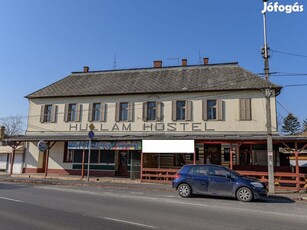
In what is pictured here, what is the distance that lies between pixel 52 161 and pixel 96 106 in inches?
250

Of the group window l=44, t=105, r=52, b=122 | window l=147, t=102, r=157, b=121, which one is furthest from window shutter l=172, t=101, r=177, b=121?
window l=44, t=105, r=52, b=122

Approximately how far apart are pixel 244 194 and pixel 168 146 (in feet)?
27.9

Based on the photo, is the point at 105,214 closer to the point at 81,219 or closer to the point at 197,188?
the point at 81,219

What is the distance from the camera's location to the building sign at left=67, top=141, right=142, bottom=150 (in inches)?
871

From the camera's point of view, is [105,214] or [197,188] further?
[197,188]

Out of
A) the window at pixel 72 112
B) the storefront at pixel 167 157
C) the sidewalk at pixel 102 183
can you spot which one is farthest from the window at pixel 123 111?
the sidewalk at pixel 102 183

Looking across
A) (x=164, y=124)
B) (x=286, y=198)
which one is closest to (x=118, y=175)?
(x=164, y=124)

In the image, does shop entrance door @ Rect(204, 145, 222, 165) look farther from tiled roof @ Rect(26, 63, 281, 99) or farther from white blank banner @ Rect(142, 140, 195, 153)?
tiled roof @ Rect(26, 63, 281, 99)

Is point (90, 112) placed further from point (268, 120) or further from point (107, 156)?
point (268, 120)

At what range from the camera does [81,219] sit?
807 cm

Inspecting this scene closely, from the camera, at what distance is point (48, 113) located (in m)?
27.5

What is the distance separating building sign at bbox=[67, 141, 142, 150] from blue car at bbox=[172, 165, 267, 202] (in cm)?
814

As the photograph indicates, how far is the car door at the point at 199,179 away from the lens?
1360 cm

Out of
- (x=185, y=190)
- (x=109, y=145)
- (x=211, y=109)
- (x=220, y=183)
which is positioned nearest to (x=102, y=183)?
(x=109, y=145)
